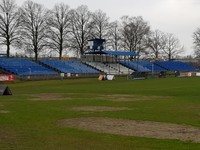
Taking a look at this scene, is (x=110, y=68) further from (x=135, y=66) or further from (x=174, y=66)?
(x=174, y=66)

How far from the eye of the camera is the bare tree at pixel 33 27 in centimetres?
8262

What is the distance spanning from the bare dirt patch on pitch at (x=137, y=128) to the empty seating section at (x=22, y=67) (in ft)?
176

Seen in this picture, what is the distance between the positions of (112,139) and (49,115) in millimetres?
7586

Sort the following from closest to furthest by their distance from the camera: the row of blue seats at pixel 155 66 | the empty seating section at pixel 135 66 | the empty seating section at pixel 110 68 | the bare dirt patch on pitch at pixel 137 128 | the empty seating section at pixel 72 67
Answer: the bare dirt patch on pitch at pixel 137 128
the empty seating section at pixel 72 67
the empty seating section at pixel 110 68
the empty seating section at pixel 135 66
the row of blue seats at pixel 155 66

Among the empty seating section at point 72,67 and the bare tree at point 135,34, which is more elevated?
the bare tree at point 135,34

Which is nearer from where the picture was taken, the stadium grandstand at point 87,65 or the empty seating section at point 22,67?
the empty seating section at point 22,67

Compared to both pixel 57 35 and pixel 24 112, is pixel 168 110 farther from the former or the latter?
pixel 57 35

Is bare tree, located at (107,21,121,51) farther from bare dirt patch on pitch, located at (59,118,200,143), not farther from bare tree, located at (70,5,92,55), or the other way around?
bare dirt patch on pitch, located at (59,118,200,143)

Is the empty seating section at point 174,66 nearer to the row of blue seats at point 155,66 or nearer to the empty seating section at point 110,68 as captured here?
the row of blue seats at point 155,66

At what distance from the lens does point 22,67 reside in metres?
74.1

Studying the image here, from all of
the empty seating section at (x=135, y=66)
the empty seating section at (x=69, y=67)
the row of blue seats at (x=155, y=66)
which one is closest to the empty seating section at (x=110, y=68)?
the empty seating section at (x=135, y=66)

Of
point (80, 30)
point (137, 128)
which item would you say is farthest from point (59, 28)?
point (137, 128)

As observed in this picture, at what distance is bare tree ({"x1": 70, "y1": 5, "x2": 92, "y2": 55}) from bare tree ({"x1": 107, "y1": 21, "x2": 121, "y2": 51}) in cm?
1010

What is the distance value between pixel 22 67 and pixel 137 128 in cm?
6144
